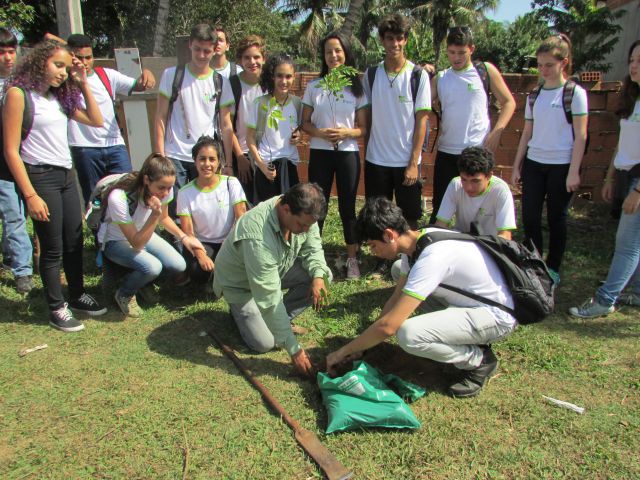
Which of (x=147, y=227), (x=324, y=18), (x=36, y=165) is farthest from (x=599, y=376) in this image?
(x=324, y=18)

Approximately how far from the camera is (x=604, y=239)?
18.6 feet

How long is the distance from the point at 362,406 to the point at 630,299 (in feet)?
8.92

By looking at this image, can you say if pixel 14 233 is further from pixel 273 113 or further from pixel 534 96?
pixel 534 96

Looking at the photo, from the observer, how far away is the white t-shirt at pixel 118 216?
3.82 metres

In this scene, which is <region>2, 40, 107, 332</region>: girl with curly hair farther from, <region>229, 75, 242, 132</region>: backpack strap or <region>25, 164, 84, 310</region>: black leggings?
<region>229, 75, 242, 132</region>: backpack strap

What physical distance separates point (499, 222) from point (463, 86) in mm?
1228

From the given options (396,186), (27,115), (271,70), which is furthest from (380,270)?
(27,115)

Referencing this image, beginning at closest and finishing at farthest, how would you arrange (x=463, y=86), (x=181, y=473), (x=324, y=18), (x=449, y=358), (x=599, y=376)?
(x=181, y=473)
(x=449, y=358)
(x=599, y=376)
(x=463, y=86)
(x=324, y=18)

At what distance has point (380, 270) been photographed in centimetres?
471

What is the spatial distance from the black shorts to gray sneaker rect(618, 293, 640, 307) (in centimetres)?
177

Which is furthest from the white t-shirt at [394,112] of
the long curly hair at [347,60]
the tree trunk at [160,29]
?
the tree trunk at [160,29]

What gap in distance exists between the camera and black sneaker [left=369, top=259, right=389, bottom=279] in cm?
467

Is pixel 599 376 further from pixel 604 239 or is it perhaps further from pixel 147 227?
pixel 147 227

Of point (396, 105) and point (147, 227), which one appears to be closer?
point (147, 227)
